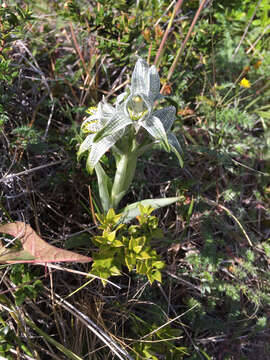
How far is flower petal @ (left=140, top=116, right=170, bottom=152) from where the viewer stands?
147cm

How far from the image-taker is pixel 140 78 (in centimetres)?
155

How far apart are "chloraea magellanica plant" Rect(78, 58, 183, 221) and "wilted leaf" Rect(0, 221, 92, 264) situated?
0.42 m

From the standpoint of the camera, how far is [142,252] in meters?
1.62

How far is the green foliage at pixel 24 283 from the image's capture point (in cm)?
152

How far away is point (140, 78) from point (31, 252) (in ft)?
3.26

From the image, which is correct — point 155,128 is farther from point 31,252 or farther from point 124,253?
point 31,252

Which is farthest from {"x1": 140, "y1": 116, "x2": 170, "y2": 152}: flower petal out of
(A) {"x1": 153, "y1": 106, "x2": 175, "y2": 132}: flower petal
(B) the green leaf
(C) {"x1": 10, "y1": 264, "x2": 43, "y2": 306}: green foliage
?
(C) {"x1": 10, "y1": 264, "x2": 43, "y2": 306}: green foliage

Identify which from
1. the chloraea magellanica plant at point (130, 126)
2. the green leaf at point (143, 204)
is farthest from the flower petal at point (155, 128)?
the green leaf at point (143, 204)

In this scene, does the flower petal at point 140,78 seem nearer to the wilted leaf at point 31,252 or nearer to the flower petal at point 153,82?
the flower petal at point 153,82

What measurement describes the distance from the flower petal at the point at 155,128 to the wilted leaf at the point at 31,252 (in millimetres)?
634

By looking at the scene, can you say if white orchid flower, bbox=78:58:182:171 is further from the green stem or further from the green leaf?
the green leaf

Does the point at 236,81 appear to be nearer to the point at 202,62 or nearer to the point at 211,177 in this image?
the point at 202,62

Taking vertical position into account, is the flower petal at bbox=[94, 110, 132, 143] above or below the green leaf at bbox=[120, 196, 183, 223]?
above

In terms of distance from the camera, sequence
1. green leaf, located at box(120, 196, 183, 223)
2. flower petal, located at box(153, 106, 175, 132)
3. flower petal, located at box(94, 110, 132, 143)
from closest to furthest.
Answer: flower petal, located at box(94, 110, 132, 143) < flower petal, located at box(153, 106, 175, 132) < green leaf, located at box(120, 196, 183, 223)
